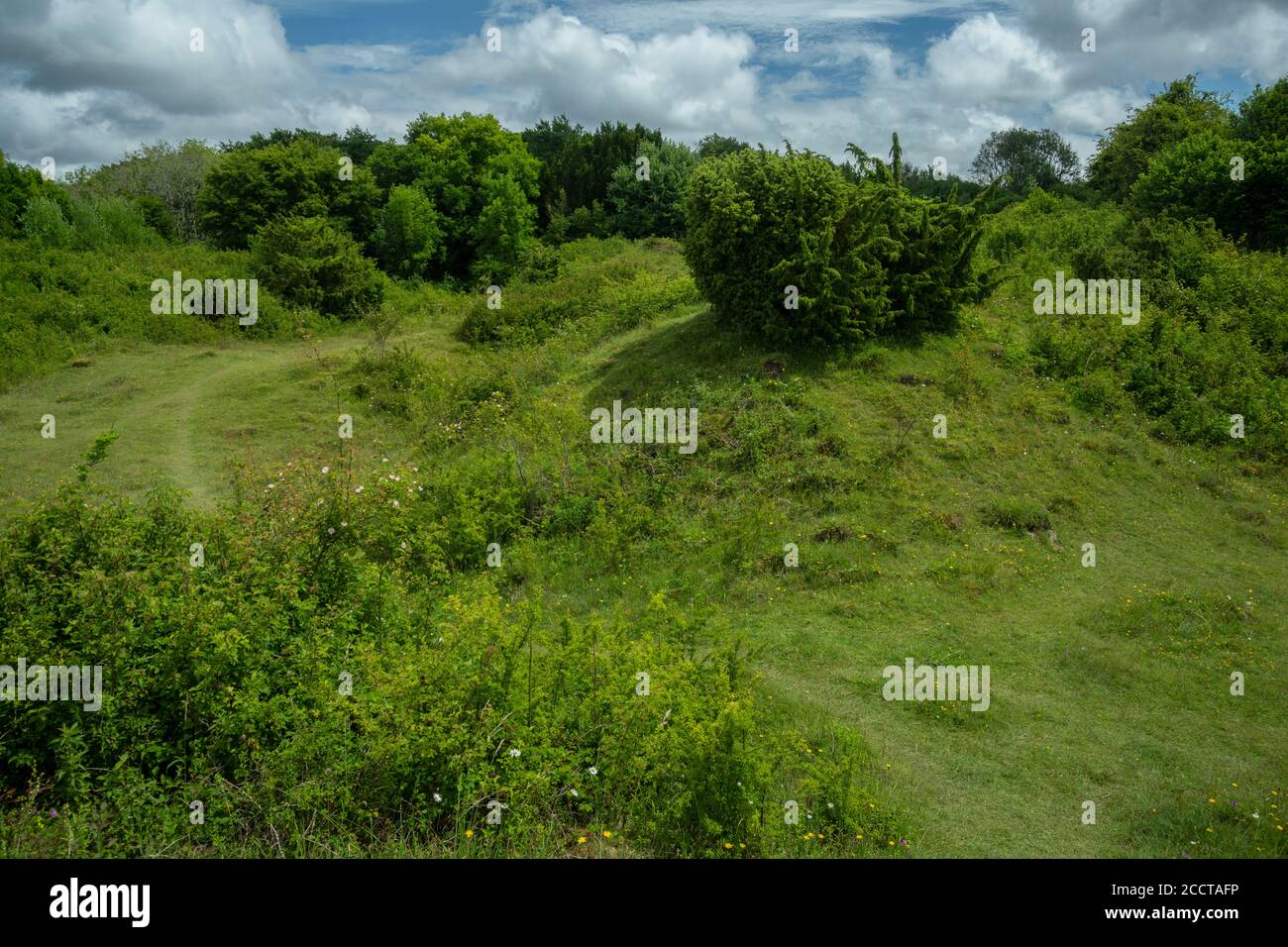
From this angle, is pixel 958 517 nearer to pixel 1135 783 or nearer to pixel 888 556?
pixel 888 556

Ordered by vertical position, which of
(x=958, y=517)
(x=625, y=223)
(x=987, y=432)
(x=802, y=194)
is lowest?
(x=958, y=517)

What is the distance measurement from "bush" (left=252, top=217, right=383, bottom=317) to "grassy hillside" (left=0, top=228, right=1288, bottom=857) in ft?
→ 19.6

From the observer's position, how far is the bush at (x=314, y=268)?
26188 mm

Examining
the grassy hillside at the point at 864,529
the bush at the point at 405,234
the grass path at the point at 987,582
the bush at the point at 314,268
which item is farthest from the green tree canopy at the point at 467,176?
the grass path at the point at 987,582

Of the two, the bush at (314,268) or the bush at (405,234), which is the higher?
the bush at (405,234)

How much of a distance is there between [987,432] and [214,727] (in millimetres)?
12504

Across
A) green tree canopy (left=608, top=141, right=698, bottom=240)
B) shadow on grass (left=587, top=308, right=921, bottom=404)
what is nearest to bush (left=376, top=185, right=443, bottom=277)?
green tree canopy (left=608, top=141, right=698, bottom=240)

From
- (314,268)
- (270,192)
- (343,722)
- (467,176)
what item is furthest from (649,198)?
(343,722)

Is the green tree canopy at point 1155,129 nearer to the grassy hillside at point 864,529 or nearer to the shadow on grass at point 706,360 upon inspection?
the grassy hillside at point 864,529

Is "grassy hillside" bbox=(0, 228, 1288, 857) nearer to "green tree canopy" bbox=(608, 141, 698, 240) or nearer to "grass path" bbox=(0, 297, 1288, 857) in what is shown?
"grass path" bbox=(0, 297, 1288, 857)

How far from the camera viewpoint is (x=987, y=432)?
1427 cm

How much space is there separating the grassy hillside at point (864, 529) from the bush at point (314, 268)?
5969 mm

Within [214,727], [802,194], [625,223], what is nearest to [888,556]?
[802,194]

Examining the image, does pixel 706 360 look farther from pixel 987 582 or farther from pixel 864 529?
pixel 987 582
